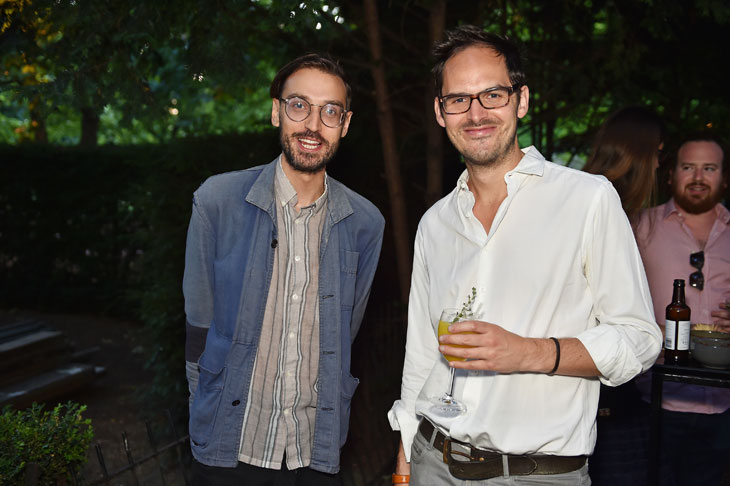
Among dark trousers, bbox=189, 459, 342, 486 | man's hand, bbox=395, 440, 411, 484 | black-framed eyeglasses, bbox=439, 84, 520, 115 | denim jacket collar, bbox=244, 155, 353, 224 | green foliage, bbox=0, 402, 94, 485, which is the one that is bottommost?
green foliage, bbox=0, 402, 94, 485

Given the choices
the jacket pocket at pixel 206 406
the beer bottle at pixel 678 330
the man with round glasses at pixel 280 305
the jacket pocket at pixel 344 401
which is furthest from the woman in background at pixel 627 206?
the jacket pocket at pixel 206 406

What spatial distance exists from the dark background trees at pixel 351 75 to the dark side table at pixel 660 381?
2.63 meters

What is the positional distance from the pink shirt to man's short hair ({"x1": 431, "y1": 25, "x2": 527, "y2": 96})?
183 centimetres

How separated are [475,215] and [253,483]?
4.64 feet

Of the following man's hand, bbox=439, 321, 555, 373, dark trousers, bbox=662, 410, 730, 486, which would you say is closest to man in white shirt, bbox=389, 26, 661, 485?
man's hand, bbox=439, 321, 555, 373

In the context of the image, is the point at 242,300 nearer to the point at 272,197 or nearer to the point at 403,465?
the point at 272,197

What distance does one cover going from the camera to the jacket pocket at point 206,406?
2824 mm

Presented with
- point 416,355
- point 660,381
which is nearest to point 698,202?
point 660,381

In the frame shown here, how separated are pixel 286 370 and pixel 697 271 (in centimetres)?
233

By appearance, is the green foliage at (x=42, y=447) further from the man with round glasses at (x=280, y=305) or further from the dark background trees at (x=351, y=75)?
the dark background trees at (x=351, y=75)

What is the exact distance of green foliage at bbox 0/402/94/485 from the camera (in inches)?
126

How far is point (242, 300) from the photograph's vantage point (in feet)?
Result: 9.28

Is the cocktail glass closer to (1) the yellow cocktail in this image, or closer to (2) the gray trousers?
(1) the yellow cocktail

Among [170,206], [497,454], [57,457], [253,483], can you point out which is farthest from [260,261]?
[170,206]
